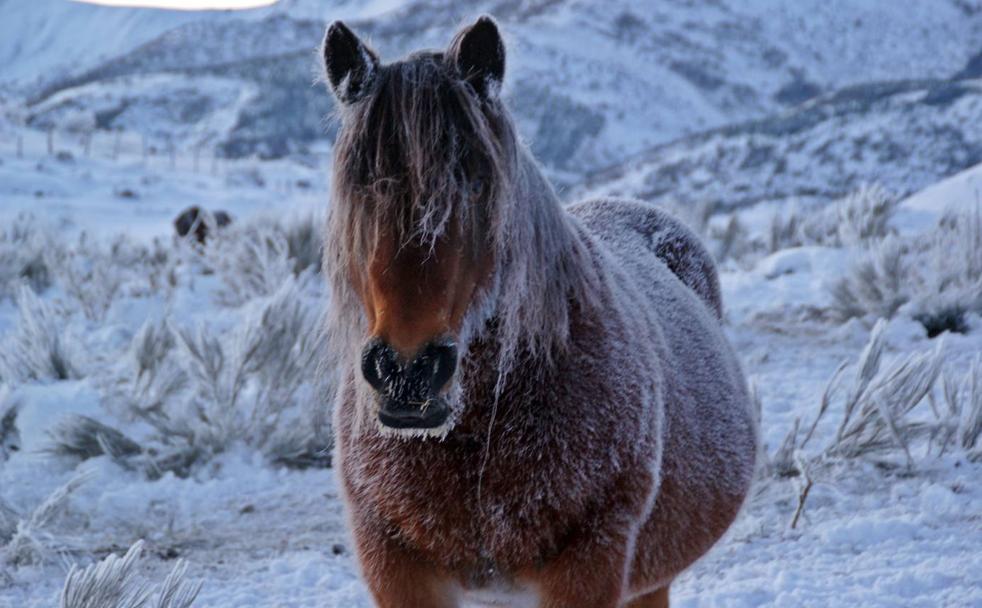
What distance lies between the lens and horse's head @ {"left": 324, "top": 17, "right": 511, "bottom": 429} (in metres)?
1.49

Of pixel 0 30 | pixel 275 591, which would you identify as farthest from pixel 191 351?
pixel 0 30

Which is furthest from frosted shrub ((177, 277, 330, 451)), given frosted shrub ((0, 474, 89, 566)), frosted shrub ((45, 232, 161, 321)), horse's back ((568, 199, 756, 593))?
frosted shrub ((45, 232, 161, 321))

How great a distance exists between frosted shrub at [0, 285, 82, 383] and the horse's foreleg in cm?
394

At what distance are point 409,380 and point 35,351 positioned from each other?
445cm

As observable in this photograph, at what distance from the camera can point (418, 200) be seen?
1.52 meters

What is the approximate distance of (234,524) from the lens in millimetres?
3924

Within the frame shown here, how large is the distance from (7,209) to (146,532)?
14.8 meters

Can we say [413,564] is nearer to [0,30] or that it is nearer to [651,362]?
[651,362]

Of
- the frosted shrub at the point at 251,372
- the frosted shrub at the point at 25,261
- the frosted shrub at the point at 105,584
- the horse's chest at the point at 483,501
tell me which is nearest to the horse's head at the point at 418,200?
the horse's chest at the point at 483,501

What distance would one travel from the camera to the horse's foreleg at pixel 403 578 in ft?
5.85

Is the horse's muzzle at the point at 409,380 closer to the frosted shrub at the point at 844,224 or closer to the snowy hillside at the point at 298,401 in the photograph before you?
the snowy hillside at the point at 298,401

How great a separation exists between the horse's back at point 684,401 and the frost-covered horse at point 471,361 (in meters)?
0.13

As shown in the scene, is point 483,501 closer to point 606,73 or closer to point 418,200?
point 418,200

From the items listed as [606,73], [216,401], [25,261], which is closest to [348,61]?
[216,401]
